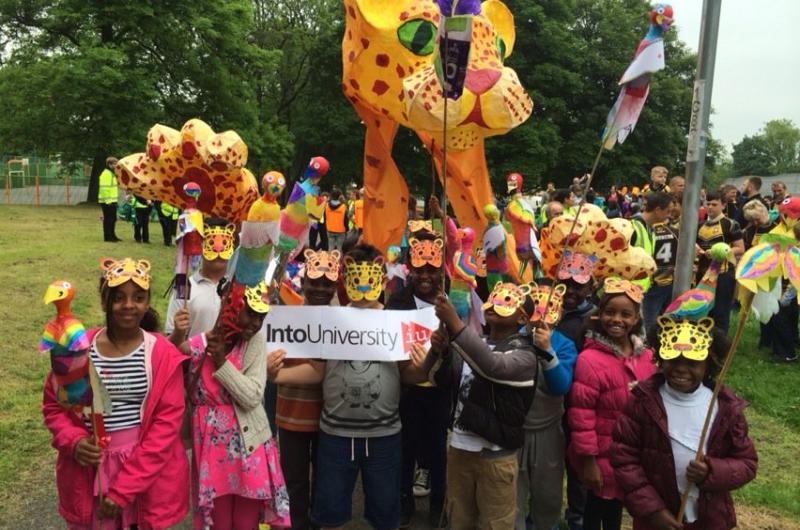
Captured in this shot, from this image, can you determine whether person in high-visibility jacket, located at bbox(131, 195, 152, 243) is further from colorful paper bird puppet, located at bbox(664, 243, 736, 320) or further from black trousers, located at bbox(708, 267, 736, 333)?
colorful paper bird puppet, located at bbox(664, 243, 736, 320)

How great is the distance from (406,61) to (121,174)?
251 cm

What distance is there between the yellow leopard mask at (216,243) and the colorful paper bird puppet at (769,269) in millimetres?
2839

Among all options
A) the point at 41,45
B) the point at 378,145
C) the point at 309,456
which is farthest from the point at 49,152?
the point at 309,456

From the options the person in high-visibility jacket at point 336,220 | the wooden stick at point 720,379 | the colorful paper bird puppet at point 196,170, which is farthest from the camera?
the person in high-visibility jacket at point 336,220

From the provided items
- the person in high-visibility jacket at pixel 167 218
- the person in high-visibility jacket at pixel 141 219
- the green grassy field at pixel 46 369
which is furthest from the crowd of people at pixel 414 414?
the person in high-visibility jacket at pixel 167 218

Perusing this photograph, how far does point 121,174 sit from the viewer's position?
452 cm

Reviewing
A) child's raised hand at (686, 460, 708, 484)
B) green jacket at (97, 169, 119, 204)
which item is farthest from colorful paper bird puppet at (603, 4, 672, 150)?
green jacket at (97, 169, 119, 204)

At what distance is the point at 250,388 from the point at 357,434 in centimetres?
67

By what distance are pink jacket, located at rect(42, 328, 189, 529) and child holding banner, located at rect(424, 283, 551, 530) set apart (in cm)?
131

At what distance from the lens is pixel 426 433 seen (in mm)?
4312

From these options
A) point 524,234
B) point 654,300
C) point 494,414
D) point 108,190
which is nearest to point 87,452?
point 494,414

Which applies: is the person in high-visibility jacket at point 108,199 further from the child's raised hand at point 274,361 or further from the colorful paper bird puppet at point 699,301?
the colorful paper bird puppet at point 699,301

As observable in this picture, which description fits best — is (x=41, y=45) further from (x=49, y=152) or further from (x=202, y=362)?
(x=202, y=362)

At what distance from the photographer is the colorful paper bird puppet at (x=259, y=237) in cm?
334
